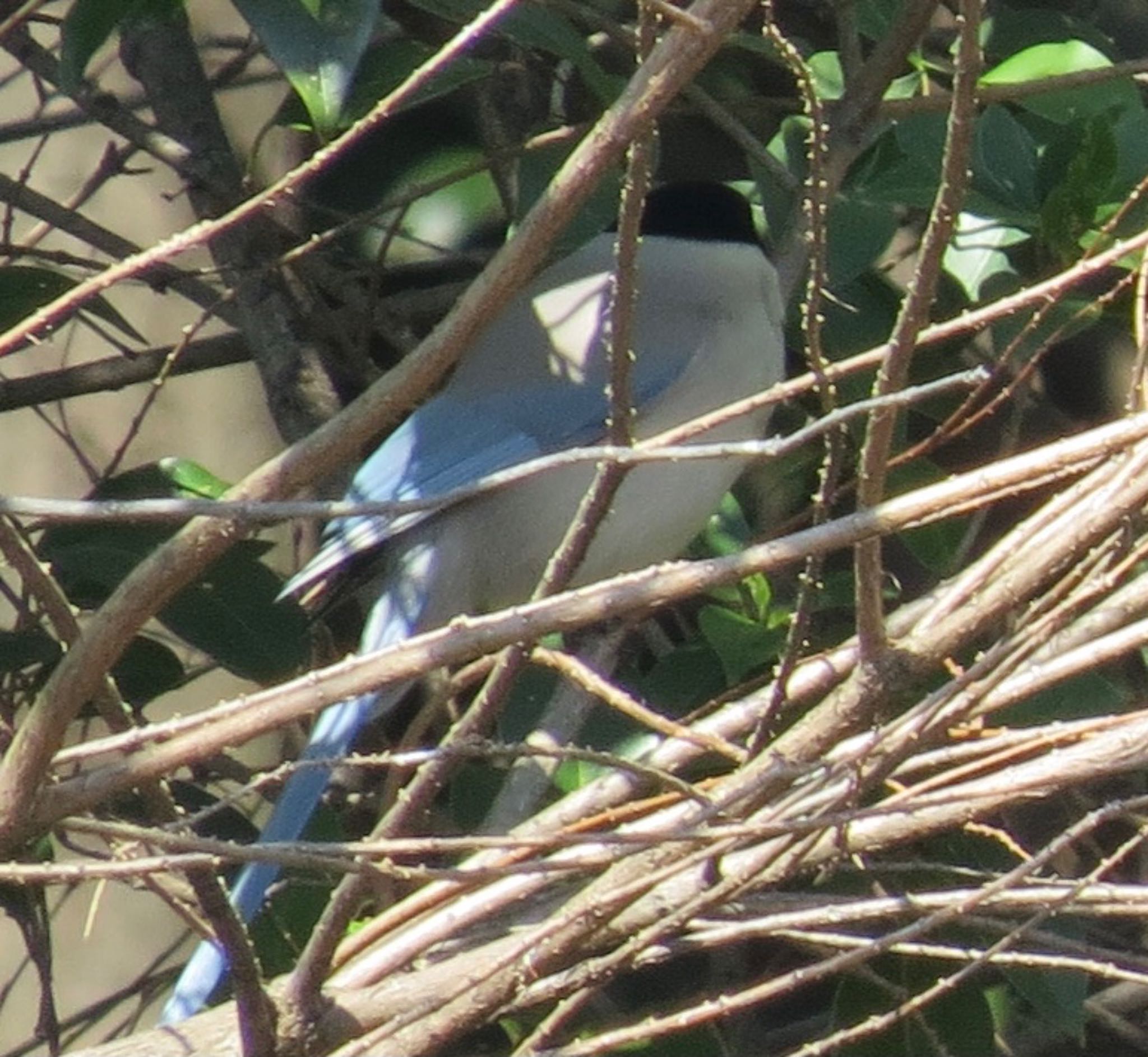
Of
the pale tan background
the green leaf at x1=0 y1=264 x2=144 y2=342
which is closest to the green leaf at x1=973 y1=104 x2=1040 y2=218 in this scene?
the green leaf at x1=0 y1=264 x2=144 y2=342

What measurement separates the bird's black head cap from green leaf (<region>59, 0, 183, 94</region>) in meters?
0.83

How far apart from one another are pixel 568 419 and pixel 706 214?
31 cm

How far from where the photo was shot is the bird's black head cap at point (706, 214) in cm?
228

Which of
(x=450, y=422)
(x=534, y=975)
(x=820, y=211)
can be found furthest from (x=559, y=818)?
(x=450, y=422)

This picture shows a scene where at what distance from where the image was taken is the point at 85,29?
5.14 ft

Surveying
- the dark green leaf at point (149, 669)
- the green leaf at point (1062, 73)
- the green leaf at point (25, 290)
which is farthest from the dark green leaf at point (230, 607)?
the green leaf at point (1062, 73)

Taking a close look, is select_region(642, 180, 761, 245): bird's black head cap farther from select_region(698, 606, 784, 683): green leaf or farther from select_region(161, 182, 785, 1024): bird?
select_region(698, 606, 784, 683): green leaf

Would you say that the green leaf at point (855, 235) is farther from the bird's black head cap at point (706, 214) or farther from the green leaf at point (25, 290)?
the green leaf at point (25, 290)

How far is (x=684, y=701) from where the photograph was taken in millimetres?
1898

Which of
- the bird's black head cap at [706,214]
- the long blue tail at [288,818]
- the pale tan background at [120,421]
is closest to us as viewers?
the long blue tail at [288,818]

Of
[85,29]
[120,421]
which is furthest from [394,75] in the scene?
[120,421]

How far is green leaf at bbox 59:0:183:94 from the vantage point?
156cm

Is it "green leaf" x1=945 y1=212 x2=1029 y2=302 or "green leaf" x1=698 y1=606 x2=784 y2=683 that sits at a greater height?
"green leaf" x1=945 y1=212 x2=1029 y2=302

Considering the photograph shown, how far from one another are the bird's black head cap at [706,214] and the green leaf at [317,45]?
864mm
